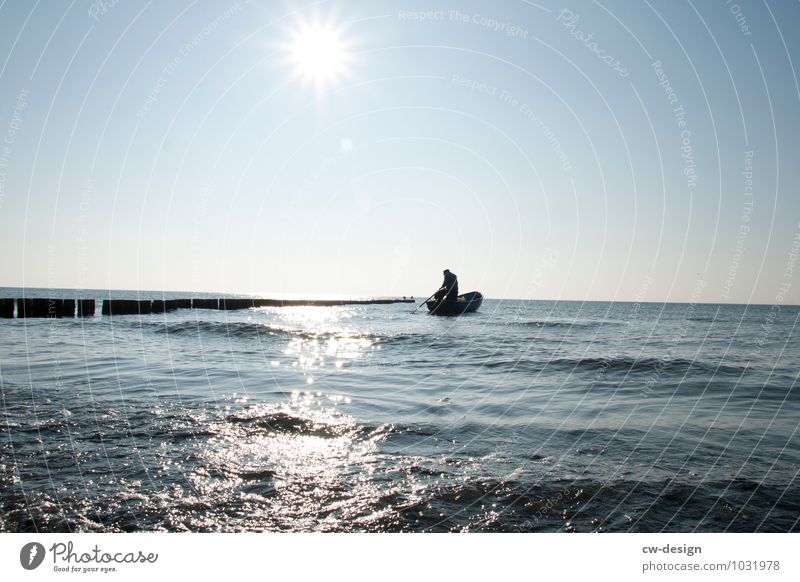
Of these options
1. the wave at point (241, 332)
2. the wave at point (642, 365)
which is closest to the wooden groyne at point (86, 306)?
the wave at point (241, 332)

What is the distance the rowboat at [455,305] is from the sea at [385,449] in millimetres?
27952

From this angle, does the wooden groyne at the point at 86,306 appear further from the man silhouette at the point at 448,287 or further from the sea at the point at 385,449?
the man silhouette at the point at 448,287

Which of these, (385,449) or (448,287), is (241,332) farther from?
(385,449)

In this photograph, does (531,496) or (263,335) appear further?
(263,335)

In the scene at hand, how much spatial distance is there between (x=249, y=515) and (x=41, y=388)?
8.52 meters

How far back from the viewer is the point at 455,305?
44438mm

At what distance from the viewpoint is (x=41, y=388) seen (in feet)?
34.5

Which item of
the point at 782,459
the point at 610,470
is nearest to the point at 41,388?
the point at 610,470

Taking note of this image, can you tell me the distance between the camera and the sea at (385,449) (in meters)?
4.93

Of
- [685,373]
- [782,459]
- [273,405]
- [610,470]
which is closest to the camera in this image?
[610,470]

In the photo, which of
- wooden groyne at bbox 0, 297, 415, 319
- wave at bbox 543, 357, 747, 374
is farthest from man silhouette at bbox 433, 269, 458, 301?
wooden groyne at bbox 0, 297, 415, 319

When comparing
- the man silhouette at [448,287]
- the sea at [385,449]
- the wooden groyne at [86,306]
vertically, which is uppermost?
the man silhouette at [448,287]

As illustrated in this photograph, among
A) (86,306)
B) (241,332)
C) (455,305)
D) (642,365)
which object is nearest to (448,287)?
(455,305)
